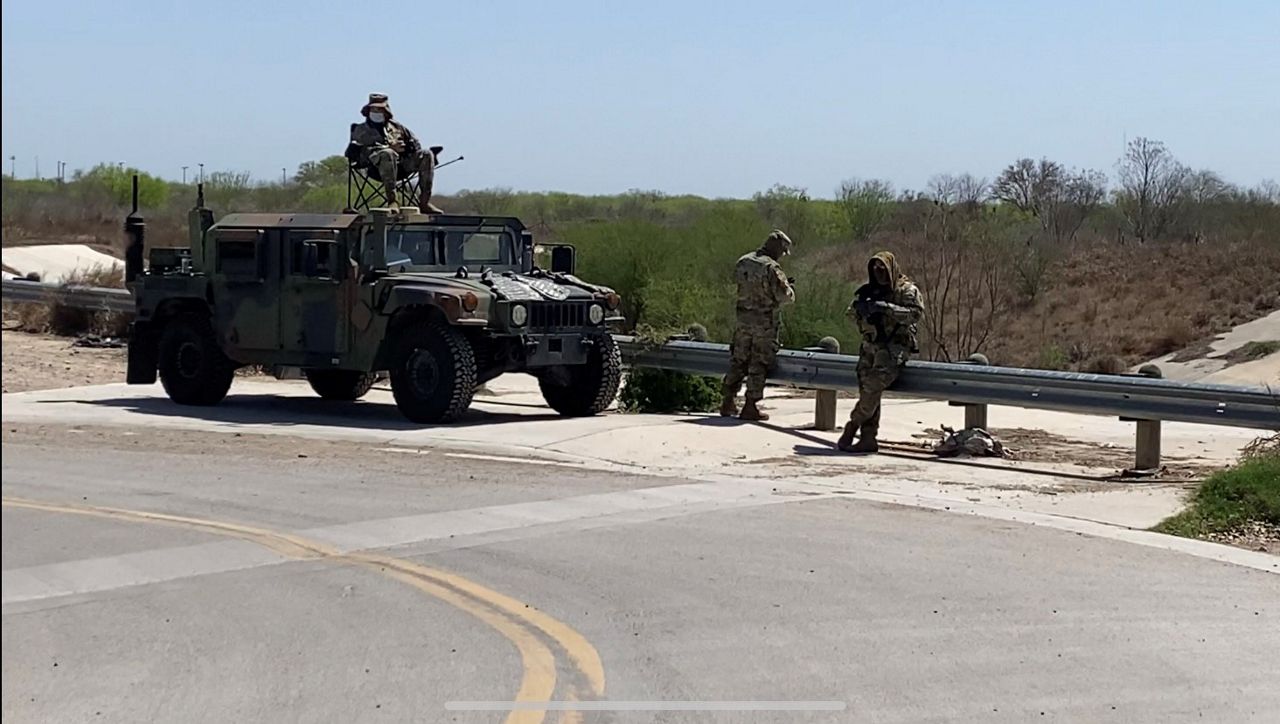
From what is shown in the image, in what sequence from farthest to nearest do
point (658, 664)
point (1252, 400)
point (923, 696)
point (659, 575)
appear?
point (1252, 400) → point (659, 575) → point (658, 664) → point (923, 696)

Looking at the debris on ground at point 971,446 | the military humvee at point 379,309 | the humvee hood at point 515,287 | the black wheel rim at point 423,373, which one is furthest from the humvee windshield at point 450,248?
the debris on ground at point 971,446

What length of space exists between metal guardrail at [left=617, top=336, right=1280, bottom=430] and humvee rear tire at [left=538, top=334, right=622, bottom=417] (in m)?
0.93

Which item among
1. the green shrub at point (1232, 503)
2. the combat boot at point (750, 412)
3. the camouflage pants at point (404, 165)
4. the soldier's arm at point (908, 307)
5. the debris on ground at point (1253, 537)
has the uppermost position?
the camouflage pants at point (404, 165)

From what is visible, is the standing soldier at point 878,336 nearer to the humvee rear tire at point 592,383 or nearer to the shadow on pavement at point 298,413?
the humvee rear tire at point 592,383

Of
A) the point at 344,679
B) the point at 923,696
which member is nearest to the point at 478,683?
the point at 344,679

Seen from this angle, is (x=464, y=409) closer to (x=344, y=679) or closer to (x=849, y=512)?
(x=849, y=512)

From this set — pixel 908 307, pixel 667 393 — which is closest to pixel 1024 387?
pixel 908 307

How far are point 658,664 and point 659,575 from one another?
6.78 feet

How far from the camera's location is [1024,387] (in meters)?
14.8

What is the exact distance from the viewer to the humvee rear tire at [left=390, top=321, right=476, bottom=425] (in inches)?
624

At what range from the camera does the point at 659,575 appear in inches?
372

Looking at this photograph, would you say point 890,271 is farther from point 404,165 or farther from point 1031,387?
point 404,165

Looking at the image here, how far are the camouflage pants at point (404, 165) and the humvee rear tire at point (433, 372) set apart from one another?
8.07ft

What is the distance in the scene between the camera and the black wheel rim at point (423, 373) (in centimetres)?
1611
